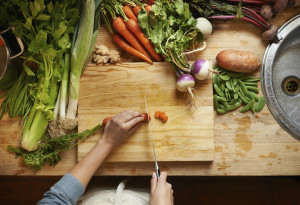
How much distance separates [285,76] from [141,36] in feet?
3.12

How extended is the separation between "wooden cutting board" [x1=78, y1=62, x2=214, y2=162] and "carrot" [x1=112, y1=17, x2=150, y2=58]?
0.35 ft

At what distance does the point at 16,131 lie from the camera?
142 centimetres

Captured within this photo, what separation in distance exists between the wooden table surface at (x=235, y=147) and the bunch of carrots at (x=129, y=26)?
0.26 m

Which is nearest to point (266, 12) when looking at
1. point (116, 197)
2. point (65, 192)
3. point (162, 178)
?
point (162, 178)

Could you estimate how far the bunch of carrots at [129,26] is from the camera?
135 centimetres

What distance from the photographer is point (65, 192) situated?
3.85 ft

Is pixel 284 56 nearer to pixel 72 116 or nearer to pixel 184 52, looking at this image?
pixel 184 52

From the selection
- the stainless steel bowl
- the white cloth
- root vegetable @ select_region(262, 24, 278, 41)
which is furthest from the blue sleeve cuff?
root vegetable @ select_region(262, 24, 278, 41)

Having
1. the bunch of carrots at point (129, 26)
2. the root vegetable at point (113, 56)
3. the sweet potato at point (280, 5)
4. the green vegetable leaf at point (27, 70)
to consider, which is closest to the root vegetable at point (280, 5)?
the sweet potato at point (280, 5)

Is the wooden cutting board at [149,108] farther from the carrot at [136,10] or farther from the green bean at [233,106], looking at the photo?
the carrot at [136,10]

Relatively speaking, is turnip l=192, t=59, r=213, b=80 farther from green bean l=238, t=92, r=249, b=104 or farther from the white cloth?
the white cloth

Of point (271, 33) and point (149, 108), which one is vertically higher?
point (271, 33)

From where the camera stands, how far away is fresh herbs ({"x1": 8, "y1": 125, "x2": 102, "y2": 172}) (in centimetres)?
133

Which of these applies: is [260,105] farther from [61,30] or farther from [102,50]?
[61,30]
